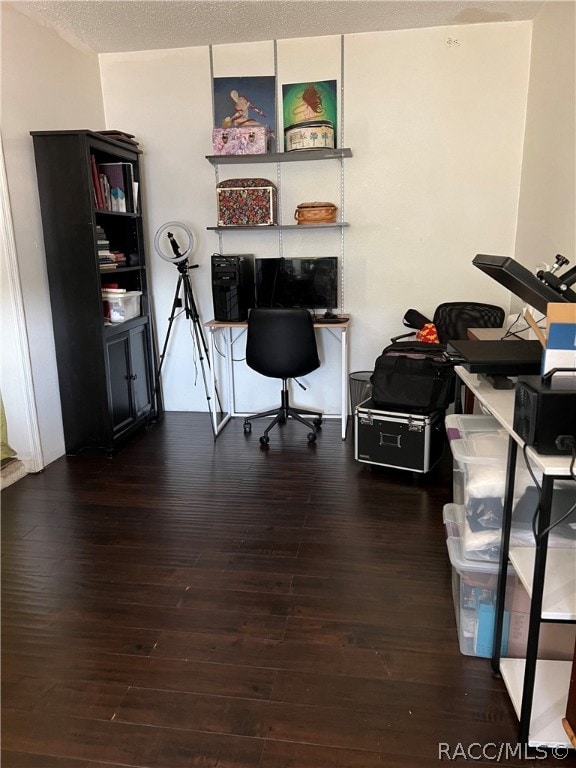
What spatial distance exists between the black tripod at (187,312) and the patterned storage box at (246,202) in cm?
43

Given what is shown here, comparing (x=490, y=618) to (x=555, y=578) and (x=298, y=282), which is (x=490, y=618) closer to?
(x=555, y=578)

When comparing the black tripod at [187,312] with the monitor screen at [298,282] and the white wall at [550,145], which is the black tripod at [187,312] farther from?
the white wall at [550,145]

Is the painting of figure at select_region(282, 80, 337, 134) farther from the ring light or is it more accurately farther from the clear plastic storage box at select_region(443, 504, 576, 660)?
the clear plastic storage box at select_region(443, 504, 576, 660)

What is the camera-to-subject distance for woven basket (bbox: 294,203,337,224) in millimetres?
4004

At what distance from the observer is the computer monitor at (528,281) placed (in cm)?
168

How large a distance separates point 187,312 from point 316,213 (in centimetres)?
125

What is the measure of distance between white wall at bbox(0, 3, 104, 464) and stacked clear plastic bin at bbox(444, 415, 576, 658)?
8.88ft

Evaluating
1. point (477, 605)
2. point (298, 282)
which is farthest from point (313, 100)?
point (477, 605)

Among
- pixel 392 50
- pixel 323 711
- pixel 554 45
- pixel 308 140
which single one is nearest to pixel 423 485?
pixel 323 711

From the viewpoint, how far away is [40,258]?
3.54m

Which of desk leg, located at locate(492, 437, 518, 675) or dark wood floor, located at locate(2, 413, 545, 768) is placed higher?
desk leg, located at locate(492, 437, 518, 675)

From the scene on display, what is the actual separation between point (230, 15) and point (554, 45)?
1.99 metres

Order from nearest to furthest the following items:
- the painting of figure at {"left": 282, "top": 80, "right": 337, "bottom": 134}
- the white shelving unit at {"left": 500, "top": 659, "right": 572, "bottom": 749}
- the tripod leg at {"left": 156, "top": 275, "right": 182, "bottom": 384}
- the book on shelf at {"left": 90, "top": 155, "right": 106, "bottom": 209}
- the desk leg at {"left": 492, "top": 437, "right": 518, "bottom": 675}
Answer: the white shelving unit at {"left": 500, "top": 659, "right": 572, "bottom": 749}
the desk leg at {"left": 492, "top": 437, "right": 518, "bottom": 675}
the book on shelf at {"left": 90, "top": 155, "right": 106, "bottom": 209}
the painting of figure at {"left": 282, "top": 80, "right": 337, "bottom": 134}
the tripod leg at {"left": 156, "top": 275, "right": 182, "bottom": 384}

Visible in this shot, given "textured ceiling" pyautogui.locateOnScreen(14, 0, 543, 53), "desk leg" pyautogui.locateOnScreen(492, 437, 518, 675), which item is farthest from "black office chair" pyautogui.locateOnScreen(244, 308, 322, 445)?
"desk leg" pyautogui.locateOnScreen(492, 437, 518, 675)
